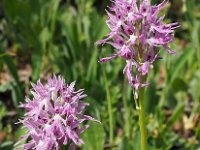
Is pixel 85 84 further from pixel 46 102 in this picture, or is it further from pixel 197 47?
pixel 46 102

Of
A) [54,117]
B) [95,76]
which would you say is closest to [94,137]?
[95,76]

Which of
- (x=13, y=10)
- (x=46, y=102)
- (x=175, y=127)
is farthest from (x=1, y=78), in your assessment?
(x=46, y=102)

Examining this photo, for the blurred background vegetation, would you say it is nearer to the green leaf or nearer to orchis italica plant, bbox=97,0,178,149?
the green leaf

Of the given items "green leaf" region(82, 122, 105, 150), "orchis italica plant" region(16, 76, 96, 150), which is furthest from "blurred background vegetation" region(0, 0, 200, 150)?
"orchis italica plant" region(16, 76, 96, 150)

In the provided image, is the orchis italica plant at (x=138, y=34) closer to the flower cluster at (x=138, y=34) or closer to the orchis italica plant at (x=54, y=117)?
the flower cluster at (x=138, y=34)

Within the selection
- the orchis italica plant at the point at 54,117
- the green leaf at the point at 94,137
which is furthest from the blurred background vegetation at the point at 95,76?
the orchis italica plant at the point at 54,117

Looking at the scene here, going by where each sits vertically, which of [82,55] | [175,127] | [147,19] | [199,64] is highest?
[147,19]

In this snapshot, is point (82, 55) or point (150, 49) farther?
point (82, 55)
